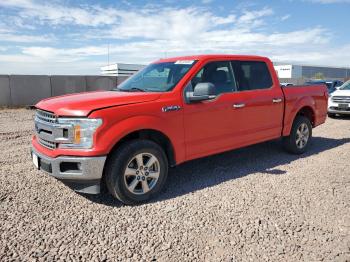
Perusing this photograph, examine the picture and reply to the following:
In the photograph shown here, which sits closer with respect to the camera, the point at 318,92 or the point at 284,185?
the point at 284,185

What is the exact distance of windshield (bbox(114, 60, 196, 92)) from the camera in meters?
4.65

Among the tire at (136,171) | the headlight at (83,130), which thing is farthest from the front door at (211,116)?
the headlight at (83,130)

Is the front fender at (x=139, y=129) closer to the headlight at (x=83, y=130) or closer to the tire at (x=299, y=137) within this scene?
the headlight at (x=83, y=130)

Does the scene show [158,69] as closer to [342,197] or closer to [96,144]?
[96,144]

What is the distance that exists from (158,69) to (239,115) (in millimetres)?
1484

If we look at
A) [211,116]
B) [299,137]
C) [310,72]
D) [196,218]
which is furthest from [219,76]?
[310,72]

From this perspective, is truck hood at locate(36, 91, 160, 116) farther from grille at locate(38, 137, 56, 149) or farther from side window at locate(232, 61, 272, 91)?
side window at locate(232, 61, 272, 91)

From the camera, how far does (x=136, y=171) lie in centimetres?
409

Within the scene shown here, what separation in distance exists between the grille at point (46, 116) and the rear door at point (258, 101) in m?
2.72

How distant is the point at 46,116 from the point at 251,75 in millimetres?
3369

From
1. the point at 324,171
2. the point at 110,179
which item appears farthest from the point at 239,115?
the point at 110,179

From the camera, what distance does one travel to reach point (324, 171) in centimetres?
541

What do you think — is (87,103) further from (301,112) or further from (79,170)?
(301,112)

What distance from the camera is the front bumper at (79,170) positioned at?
147 inches
